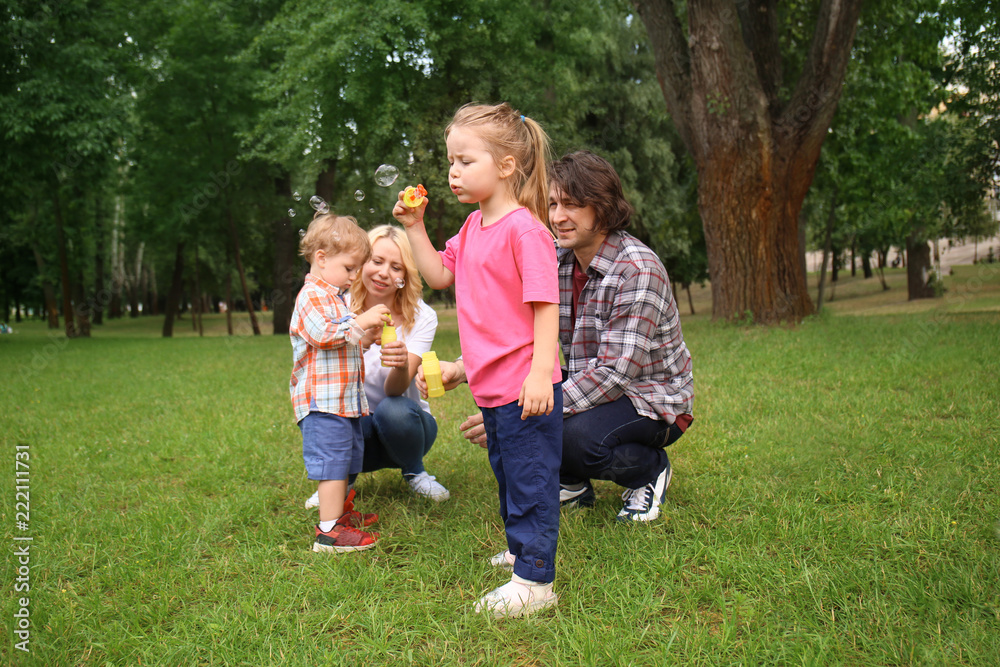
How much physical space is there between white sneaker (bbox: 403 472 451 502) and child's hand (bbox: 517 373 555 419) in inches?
63.8

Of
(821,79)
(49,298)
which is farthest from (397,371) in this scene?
(49,298)

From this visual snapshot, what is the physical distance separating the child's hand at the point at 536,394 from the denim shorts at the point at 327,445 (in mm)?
1200

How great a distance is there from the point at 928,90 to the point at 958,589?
14.8 meters

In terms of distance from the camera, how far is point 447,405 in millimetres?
6824

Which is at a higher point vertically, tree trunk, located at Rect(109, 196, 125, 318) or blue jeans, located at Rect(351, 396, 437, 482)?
tree trunk, located at Rect(109, 196, 125, 318)

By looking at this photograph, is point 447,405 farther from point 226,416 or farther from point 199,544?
point 199,544

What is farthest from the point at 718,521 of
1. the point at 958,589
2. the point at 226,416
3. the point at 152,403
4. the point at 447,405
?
the point at 152,403

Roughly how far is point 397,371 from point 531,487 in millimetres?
1387

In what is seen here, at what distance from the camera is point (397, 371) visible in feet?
12.1

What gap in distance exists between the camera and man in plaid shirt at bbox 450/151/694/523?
321 centimetres

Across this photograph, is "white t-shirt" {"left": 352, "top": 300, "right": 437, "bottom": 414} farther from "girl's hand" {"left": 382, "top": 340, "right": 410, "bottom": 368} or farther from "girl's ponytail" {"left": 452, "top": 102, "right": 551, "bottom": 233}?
"girl's ponytail" {"left": 452, "top": 102, "right": 551, "bottom": 233}

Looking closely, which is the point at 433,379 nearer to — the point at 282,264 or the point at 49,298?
the point at 282,264

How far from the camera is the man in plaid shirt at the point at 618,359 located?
321cm

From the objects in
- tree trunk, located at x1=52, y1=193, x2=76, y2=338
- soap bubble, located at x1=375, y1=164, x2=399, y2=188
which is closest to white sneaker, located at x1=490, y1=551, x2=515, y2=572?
soap bubble, located at x1=375, y1=164, x2=399, y2=188
